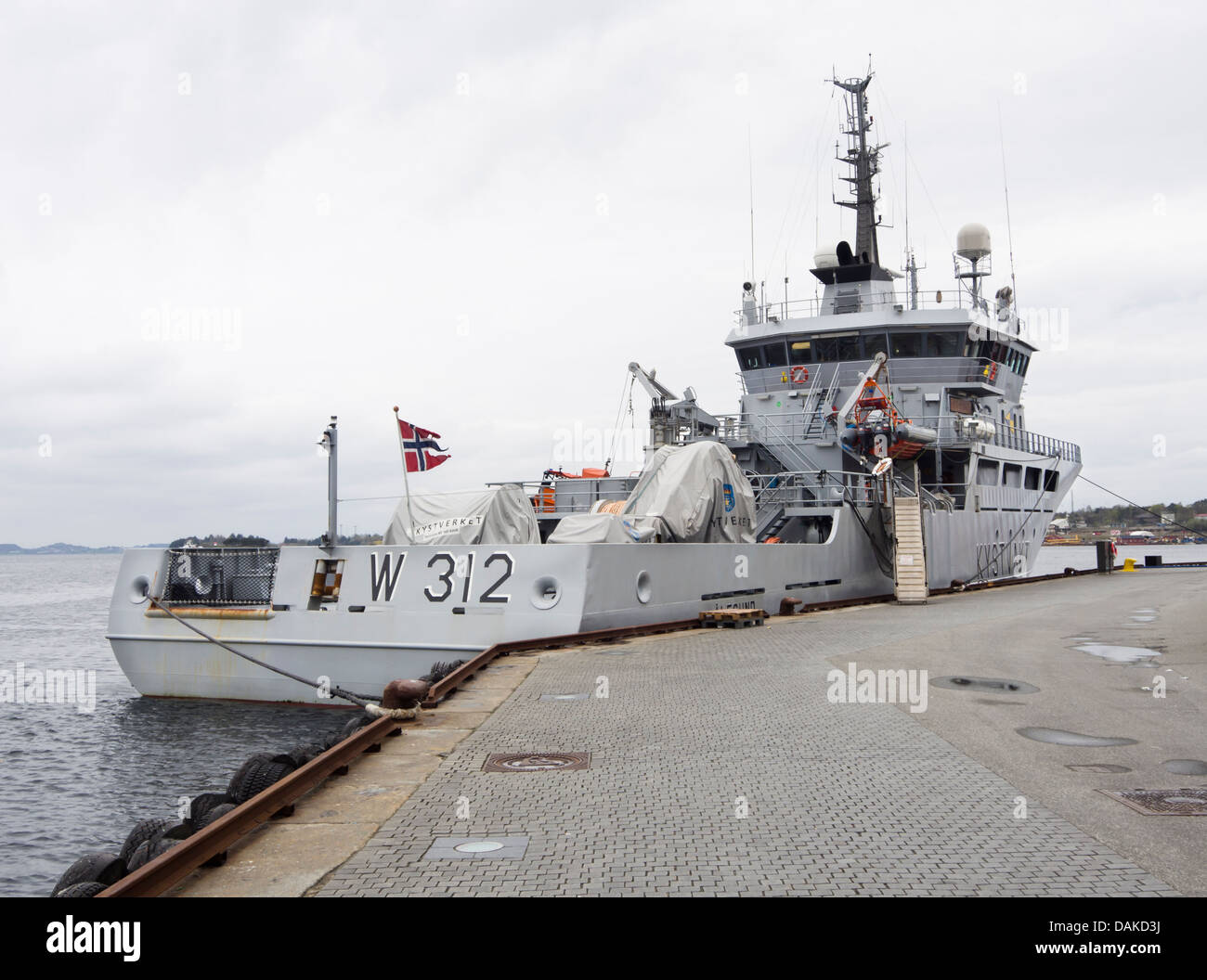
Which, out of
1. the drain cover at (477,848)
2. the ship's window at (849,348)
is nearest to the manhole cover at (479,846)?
the drain cover at (477,848)

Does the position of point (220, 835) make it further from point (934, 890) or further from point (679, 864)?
point (934, 890)

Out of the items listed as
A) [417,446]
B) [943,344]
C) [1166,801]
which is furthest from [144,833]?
[943,344]

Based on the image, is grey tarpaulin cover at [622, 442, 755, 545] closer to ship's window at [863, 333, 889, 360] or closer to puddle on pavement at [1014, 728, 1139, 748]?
puddle on pavement at [1014, 728, 1139, 748]

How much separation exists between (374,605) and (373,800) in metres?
9.54

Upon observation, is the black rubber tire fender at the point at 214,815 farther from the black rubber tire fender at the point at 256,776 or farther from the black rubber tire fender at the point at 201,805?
the black rubber tire fender at the point at 256,776

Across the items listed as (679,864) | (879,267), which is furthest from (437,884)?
(879,267)

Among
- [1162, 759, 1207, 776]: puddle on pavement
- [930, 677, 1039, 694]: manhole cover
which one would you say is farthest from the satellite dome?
[1162, 759, 1207, 776]: puddle on pavement

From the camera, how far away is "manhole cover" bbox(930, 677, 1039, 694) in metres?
11.1

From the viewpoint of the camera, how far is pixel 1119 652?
14.6m

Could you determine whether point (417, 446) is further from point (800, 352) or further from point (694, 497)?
point (800, 352)

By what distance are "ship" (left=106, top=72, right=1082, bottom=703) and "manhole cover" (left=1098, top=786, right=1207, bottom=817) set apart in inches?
343

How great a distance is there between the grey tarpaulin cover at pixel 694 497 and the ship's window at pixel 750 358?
34.2ft

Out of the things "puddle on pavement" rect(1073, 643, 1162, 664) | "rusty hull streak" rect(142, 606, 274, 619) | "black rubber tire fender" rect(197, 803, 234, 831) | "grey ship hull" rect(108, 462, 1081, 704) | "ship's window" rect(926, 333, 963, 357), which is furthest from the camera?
"ship's window" rect(926, 333, 963, 357)

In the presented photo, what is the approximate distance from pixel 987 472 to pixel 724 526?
17043mm
